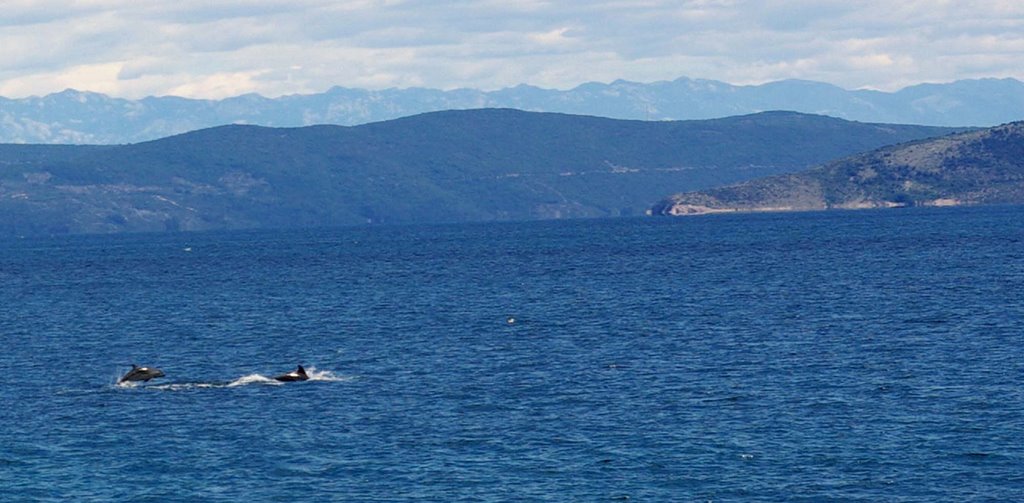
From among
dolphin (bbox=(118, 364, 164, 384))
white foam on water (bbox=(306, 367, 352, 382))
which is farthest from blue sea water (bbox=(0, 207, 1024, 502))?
dolphin (bbox=(118, 364, 164, 384))

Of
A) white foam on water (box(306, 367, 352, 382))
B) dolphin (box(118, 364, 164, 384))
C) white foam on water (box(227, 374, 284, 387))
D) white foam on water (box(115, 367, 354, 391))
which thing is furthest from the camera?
white foam on water (box(306, 367, 352, 382))

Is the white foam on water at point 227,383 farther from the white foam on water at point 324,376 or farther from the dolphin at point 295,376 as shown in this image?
the dolphin at point 295,376

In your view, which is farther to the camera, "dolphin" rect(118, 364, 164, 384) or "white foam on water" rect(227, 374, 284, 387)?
"dolphin" rect(118, 364, 164, 384)

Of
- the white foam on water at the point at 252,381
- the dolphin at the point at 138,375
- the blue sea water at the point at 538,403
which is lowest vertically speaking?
the blue sea water at the point at 538,403

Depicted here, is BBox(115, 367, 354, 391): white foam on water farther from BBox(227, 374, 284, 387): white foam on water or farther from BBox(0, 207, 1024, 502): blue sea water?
BBox(0, 207, 1024, 502): blue sea water

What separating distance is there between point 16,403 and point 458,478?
116ft

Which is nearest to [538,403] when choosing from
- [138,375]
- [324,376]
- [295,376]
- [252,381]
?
[295,376]

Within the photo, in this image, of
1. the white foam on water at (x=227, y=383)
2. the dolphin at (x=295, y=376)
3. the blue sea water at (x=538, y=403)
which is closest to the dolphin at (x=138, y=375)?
the white foam on water at (x=227, y=383)

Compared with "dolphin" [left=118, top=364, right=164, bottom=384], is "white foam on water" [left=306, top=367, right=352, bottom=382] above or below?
below

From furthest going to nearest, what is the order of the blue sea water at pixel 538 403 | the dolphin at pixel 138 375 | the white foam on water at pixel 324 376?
Answer: the white foam on water at pixel 324 376, the dolphin at pixel 138 375, the blue sea water at pixel 538 403

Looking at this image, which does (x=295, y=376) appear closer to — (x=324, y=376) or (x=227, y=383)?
(x=324, y=376)

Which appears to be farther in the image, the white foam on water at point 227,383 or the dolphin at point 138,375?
the dolphin at point 138,375

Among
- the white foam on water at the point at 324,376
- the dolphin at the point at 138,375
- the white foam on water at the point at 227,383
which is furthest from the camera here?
the white foam on water at the point at 324,376

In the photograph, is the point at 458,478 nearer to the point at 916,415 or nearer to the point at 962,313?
the point at 916,415
